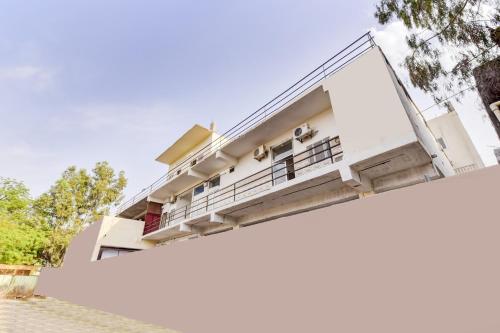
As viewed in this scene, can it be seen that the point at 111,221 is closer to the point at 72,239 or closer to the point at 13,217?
the point at 72,239

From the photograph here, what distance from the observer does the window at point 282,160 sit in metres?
8.68

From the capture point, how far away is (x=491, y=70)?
5.58 meters

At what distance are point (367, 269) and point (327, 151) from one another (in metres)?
5.23

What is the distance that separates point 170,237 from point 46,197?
14.9 m

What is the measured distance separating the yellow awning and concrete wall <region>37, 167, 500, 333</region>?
38.1 ft

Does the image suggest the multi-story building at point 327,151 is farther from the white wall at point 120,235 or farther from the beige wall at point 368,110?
the white wall at point 120,235

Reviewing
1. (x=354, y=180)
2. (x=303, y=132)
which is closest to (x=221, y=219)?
(x=303, y=132)

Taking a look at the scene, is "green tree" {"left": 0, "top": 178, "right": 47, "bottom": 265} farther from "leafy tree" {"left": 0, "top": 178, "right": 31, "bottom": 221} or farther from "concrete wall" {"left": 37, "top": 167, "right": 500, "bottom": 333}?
"concrete wall" {"left": 37, "top": 167, "right": 500, "bottom": 333}

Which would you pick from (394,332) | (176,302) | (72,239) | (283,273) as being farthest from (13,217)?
(394,332)

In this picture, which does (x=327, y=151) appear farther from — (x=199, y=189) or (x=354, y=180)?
(x=199, y=189)

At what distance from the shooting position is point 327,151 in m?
7.50

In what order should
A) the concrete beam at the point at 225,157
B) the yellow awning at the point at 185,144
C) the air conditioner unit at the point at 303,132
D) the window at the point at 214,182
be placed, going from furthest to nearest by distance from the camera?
the yellow awning at the point at 185,144, the window at the point at 214,182, the concrete beam at the point at 225,157, the air conditioner unit at the point at 303,132

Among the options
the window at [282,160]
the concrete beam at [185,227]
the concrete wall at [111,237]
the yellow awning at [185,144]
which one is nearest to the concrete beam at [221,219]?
the concrete beam at [185,227]

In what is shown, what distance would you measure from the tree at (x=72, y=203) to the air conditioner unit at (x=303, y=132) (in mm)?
21336
